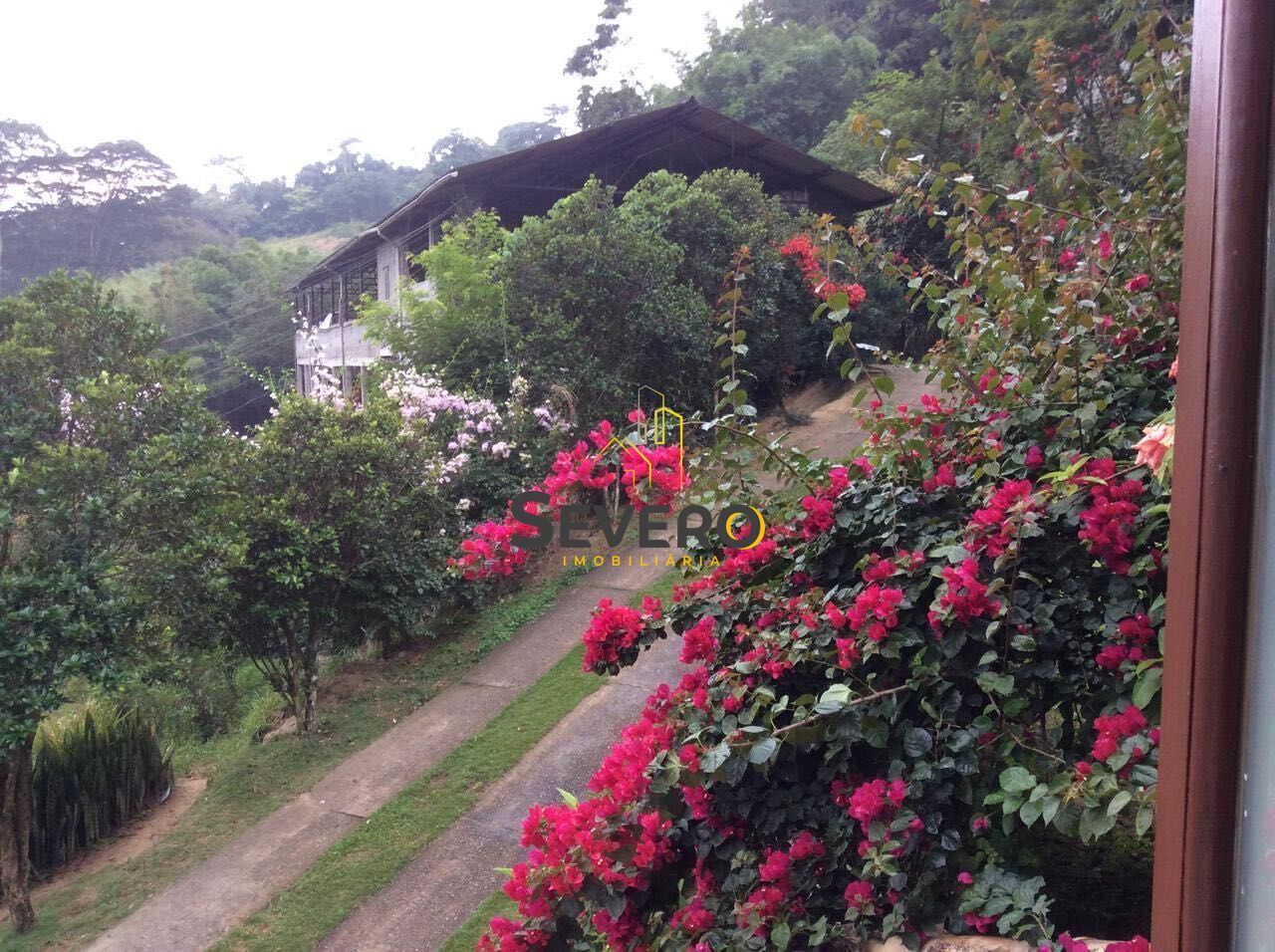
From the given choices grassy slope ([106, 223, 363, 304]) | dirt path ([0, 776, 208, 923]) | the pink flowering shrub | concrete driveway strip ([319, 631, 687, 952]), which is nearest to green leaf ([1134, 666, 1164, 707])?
the pink flowering shrub

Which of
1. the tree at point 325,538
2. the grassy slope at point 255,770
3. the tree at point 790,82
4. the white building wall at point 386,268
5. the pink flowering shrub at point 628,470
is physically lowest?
the grassy slope at point 255,770

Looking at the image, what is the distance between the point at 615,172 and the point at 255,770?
8986mm

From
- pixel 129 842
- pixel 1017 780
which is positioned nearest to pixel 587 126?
pixel 129 842

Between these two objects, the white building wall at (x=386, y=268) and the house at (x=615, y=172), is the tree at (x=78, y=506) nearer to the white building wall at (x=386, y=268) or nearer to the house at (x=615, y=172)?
the house at (x=615, y=172)

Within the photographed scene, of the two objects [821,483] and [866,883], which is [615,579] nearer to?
[821,483]

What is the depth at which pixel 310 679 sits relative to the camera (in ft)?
18.2

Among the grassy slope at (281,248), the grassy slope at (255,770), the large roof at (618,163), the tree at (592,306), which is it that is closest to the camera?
the grassy slope at (255,770)

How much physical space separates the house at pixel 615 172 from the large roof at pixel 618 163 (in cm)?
1

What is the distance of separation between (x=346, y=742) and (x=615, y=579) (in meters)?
2.30

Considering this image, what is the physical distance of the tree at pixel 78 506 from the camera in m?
3.73

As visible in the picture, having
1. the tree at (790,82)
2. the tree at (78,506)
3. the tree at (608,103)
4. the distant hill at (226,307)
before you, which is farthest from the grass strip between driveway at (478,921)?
the tree at (608,103)

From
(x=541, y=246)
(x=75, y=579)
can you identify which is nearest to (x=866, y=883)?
(x=75, y=579)

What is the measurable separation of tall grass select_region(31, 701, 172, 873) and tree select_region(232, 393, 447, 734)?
2.65ft

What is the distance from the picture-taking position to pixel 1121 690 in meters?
1.55
